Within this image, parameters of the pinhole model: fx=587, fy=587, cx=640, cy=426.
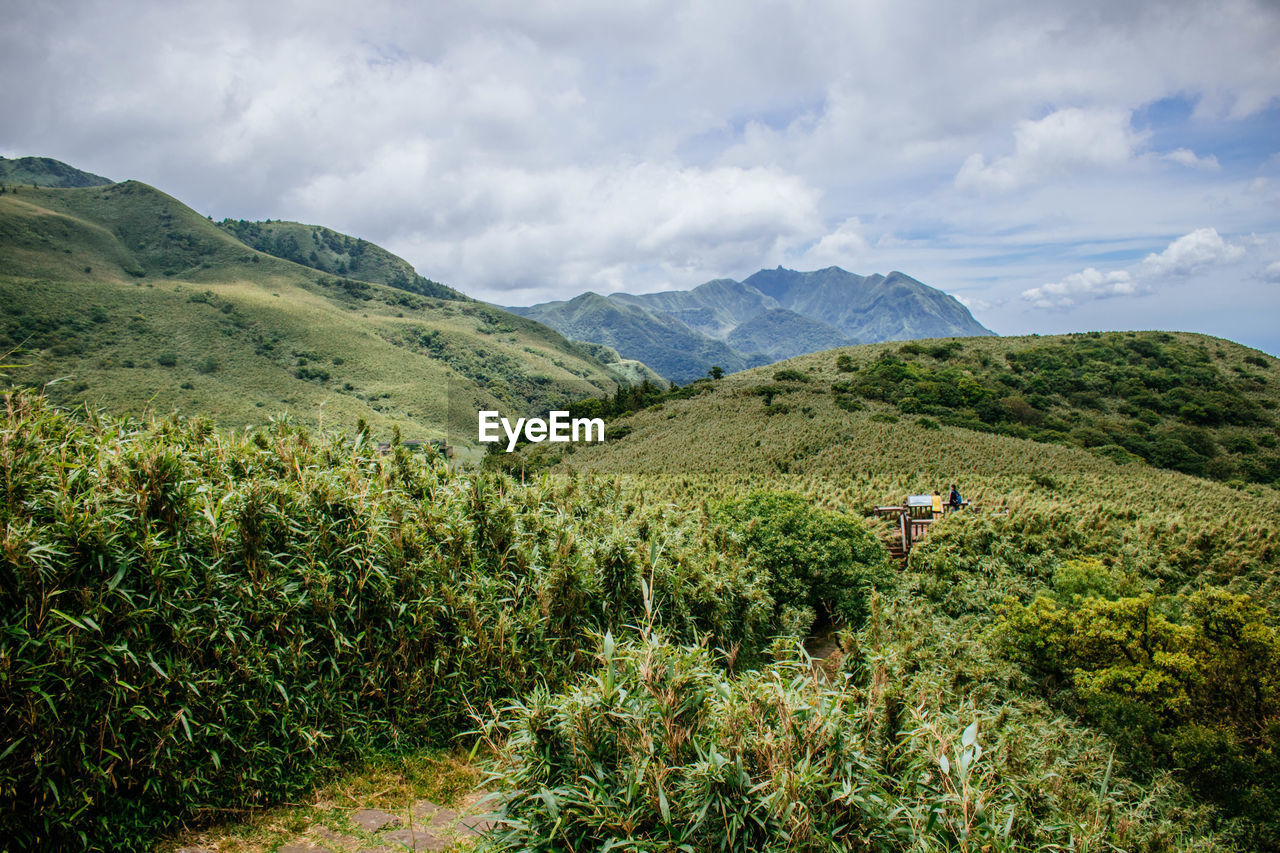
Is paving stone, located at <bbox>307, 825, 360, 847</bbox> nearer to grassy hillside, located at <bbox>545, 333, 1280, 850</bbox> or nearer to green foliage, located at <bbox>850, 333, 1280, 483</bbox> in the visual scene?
grassy hillside, located at <bbox>545, 333, 1280, 850</bbox>

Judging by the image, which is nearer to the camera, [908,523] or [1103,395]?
[908,523]

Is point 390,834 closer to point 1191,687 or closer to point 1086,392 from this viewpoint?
point 1191,687

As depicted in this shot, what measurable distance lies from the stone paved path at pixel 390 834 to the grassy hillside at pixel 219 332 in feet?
164

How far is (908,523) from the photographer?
45.1 ft

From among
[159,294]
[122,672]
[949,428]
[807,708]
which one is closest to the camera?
[807,708]

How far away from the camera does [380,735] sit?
4520 millimetres

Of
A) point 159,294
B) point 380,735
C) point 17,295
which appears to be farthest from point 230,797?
point 159,294

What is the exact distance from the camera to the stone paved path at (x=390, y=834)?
3.46 m

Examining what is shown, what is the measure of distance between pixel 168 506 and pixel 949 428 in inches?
1470

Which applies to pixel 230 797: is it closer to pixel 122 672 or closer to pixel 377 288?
pixel 122 672

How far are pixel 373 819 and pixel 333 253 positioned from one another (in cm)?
20199

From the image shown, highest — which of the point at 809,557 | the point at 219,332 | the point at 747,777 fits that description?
the point at 219,332

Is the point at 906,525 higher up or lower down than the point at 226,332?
lower down

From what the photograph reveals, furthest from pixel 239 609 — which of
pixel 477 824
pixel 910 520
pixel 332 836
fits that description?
pixel 910 520
